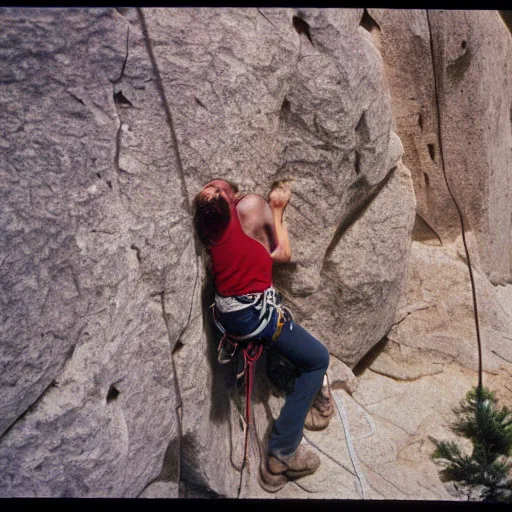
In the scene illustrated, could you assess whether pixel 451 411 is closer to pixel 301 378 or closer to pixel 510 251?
pixel 301 378

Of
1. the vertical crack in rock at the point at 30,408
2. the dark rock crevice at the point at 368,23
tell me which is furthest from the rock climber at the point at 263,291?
the dark rock crevice at the point at 368,23

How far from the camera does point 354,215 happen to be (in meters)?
3.60

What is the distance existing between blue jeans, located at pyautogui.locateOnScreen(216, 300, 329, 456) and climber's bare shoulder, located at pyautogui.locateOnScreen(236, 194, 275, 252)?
1.39ft

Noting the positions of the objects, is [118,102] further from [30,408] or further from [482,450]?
[482,450]

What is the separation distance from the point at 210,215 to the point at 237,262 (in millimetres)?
314

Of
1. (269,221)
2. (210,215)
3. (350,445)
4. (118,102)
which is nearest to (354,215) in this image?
(269,221)

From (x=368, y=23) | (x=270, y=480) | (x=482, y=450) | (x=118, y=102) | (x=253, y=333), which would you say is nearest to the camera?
(x=118, y=102)

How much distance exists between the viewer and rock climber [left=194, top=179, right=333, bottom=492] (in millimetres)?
2662

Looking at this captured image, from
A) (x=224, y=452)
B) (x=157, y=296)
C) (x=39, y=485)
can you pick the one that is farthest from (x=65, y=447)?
(x=224, y=452)

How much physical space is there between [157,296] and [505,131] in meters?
3.35

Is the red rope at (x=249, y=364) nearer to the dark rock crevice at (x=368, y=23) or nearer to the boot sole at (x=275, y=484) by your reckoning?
the boot sole at (x=275, y=484)

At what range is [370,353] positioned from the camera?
13.9 ft

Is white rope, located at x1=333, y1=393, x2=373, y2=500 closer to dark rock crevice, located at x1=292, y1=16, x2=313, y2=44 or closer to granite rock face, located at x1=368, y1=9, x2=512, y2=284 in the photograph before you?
granite rock face, located at x1=368, y1=9, x2=512, y2=284

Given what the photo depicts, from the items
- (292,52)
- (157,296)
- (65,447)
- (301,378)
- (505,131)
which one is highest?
(292,52)
